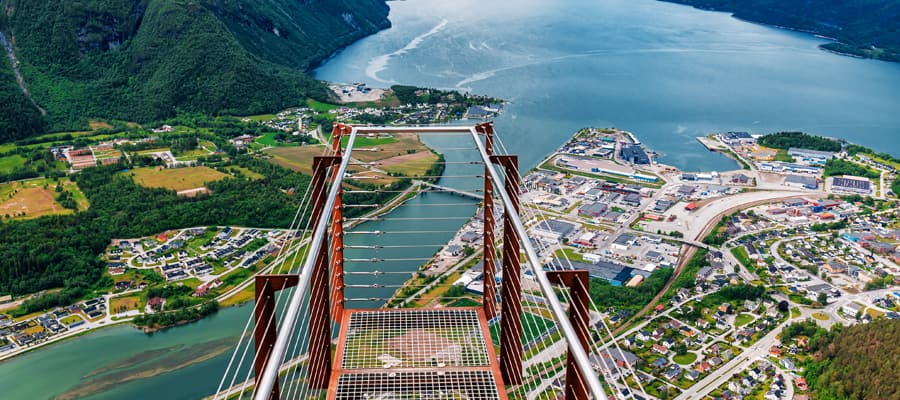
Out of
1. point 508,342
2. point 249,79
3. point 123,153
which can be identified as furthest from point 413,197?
point 508,342

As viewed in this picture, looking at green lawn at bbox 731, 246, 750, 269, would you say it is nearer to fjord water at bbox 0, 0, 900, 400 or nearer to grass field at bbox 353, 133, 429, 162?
fjord water at bbox 0, 0, 900, 400

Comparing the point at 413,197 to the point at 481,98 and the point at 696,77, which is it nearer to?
the point at 481,98

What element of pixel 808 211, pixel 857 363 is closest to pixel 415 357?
pixel 857 363

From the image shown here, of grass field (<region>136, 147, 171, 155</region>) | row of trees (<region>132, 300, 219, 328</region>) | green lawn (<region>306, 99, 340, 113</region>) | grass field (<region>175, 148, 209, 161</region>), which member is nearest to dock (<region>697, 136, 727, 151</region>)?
green lawn (<region>306, 99, 340, 113</region>)

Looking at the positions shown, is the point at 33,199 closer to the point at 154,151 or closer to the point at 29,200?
the point at 29,200

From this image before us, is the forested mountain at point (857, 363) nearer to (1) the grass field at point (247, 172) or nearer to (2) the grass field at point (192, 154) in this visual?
(1) the grass field at point (247, 172)

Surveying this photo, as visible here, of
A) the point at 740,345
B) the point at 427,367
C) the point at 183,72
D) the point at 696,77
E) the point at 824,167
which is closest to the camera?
the point at 427,367
